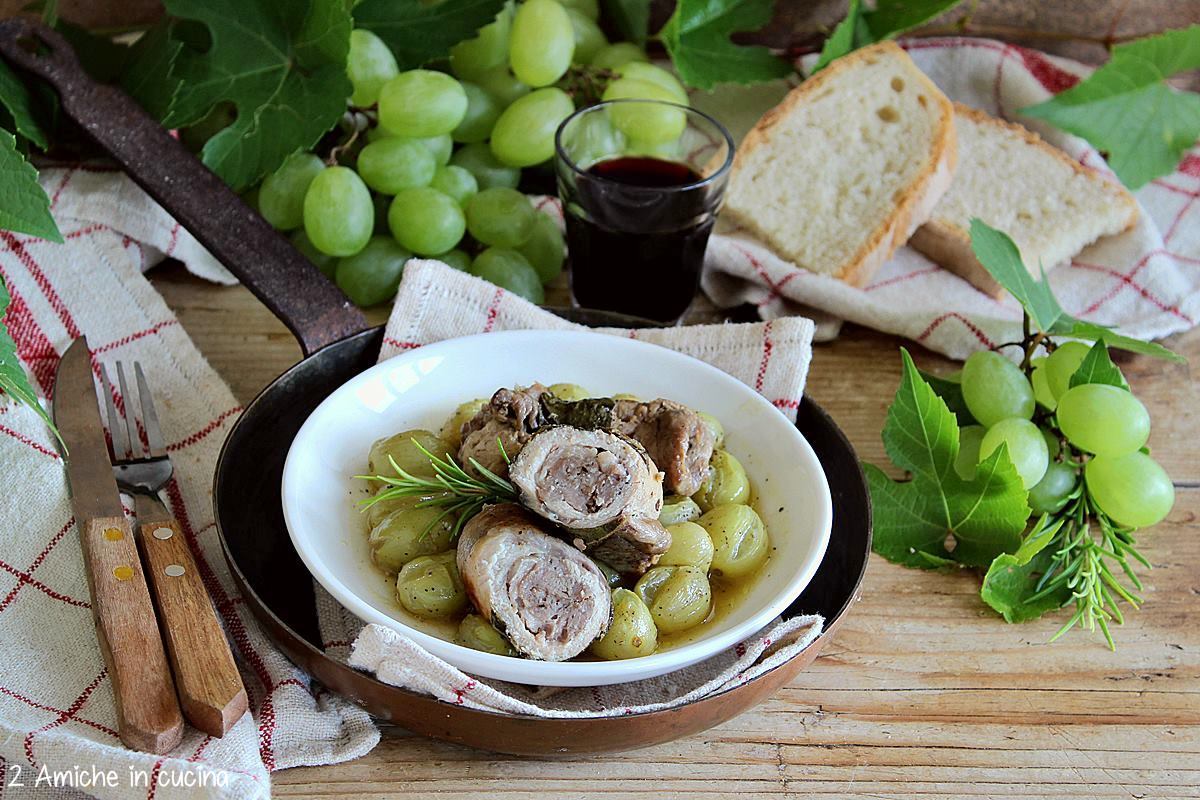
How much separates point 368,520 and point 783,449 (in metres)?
0.50

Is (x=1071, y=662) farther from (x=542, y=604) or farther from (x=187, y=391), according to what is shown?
(x=187, y=391)

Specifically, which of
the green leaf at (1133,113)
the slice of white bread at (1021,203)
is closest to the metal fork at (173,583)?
the slice of white bread at (1021,203)

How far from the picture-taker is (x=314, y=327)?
154cm

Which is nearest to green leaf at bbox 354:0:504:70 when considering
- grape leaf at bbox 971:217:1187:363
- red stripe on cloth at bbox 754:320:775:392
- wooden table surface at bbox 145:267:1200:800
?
red stripe on cloth at bbox 754:320:775:392

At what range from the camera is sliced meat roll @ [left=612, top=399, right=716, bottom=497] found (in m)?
1.26

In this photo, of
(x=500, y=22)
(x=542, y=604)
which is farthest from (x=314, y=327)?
(x=500, y=22)

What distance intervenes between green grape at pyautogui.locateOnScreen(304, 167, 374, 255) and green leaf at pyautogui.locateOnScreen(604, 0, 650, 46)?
2.53 ft

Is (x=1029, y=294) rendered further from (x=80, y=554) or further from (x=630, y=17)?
(x=80, y=554)

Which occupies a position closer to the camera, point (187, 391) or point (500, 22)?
point (187, 391)

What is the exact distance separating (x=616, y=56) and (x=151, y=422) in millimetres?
1127

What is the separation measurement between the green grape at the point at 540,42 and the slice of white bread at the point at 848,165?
0.41 metres

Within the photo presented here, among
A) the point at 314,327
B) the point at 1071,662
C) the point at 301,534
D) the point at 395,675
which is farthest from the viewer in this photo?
the point at 314,327

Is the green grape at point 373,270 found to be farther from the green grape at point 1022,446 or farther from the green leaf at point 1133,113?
the green leaf at point 1133,113

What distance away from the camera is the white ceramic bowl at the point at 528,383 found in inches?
43.9
